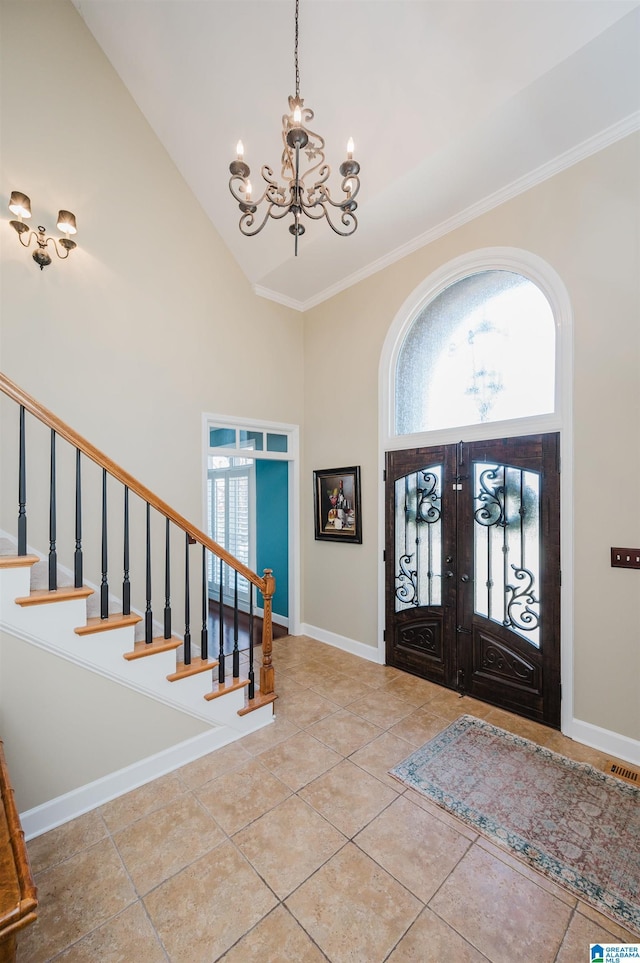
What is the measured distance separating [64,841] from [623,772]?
3.05 metres

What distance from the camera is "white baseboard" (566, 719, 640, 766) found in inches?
96.2

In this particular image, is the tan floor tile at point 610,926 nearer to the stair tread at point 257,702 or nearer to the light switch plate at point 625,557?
the light switch plate at point 625,557

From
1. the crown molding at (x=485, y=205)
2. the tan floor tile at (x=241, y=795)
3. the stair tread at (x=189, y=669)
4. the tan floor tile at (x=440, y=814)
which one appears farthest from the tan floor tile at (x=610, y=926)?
the crown molding at (x=485, y=205)

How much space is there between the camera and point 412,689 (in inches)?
133

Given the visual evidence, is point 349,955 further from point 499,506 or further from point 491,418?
point 491,418

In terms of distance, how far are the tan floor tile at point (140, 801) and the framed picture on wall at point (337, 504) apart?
97.4 inches

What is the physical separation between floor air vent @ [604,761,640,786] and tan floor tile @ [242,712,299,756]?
6.35 feet

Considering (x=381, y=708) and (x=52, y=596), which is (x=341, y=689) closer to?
(x=381, y=708)

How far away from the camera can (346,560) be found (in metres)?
4.24

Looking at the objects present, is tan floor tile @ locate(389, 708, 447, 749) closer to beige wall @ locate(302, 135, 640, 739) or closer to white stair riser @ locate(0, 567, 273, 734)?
beige wall @ locate(302, 135, 640, 739)

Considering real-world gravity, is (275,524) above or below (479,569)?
above

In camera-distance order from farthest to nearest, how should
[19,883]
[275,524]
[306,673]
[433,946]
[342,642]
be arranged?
[275,524], [342,642], [306,673], [433,946], [19,883]

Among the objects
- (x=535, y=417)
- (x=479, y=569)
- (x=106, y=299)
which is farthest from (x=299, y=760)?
(x=106, y=299)

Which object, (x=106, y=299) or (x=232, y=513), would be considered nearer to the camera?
(x=106, y=299)
